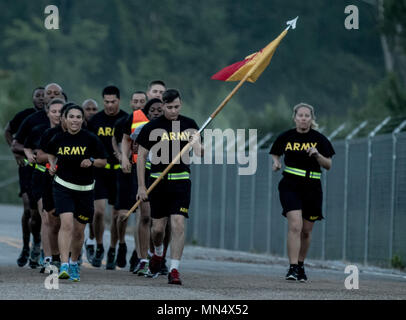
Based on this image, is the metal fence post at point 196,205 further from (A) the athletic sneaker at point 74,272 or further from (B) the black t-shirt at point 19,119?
(A) the athletic sneaker at point 74,272

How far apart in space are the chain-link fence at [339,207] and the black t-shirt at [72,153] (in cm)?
604

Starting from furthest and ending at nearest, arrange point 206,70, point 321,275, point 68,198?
point 206,70 → point 321,275 → point 68,198

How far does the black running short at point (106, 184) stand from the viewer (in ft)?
50.7

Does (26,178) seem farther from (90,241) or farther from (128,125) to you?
(128,125)

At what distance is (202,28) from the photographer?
78625 millimetres

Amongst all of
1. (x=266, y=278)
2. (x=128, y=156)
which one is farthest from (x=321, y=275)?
(x=128, y=156)

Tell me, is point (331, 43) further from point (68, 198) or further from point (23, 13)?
point (68, 198)

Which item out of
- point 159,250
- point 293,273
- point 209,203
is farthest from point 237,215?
point 159,250

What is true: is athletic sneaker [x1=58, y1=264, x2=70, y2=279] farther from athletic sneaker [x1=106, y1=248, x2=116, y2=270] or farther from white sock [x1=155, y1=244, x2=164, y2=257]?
athletic sneaker [x1=106, y1=248, x2=116, y2=270]

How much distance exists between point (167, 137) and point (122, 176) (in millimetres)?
2496

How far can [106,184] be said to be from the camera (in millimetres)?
15562
